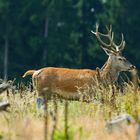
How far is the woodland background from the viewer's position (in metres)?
48.3

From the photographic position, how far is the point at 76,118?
1208 centimetres

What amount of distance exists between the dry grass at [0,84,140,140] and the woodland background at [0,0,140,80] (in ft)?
107

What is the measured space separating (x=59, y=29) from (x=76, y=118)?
39.7m

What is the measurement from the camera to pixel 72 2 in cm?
5219

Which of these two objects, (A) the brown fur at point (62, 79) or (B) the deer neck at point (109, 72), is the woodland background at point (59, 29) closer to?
(B) the deer neck at point (109, 72)

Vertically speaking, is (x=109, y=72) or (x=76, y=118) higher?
(x=109, y=72)

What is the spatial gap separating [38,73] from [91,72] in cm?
99

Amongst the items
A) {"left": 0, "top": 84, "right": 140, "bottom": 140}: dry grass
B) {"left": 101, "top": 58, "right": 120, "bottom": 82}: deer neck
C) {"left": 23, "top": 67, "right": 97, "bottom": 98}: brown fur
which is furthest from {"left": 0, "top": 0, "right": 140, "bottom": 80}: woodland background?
{"left": 0, "top": 84, "right": 140, "bottom": 140}: dry grass

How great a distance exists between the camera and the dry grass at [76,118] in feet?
34.1

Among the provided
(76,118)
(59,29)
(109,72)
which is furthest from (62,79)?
(59,29)

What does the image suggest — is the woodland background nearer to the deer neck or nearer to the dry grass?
the deer neck

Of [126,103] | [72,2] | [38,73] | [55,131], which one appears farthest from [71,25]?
[55,131]

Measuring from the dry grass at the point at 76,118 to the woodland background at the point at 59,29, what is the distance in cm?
3258

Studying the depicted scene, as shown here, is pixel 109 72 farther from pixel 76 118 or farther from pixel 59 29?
pixel 59 29
